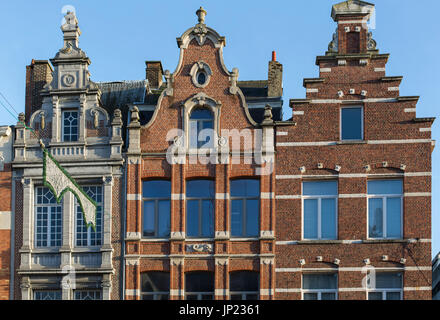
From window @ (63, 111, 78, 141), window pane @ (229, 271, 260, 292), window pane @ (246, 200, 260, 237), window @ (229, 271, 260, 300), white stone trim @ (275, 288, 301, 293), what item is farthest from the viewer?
window @ (63, 111, 78, 141)

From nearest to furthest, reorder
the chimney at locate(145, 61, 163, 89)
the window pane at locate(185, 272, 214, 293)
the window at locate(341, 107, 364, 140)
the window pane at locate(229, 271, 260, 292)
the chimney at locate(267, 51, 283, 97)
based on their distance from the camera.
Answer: the window pane at locate(229, 271, 260, 292)
the window pane at locate(185, 272, 214, 293)
the window at locate(341, 107, 364, 140)
the chimney at locate(267, 51, 283, 97)
the chimney at locate(145, 61, 163, 89)

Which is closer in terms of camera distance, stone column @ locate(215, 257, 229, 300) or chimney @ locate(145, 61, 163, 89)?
stone column @ locate(215, 257, 229, 300)

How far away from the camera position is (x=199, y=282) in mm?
37031

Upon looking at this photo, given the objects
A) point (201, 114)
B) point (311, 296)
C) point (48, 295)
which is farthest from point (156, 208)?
point (311, 296)

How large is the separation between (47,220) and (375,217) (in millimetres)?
10830

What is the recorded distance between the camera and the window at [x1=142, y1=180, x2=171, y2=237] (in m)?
37.5

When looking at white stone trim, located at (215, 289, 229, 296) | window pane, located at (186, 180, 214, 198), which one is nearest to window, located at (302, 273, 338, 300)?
Answer: white stone trim, located at (215, 289, 229, 296)

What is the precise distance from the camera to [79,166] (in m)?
37.9

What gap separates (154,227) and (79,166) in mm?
3247

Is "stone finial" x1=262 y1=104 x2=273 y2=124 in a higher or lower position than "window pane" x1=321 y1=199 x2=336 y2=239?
higher

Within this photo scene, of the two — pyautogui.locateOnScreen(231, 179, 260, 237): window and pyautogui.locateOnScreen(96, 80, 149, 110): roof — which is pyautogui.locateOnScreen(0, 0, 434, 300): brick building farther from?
pyautogui.locateOnScreen(96, 80, 149, 110): roof

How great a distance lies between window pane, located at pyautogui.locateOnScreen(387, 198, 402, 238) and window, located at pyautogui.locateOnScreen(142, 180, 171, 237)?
283 inches

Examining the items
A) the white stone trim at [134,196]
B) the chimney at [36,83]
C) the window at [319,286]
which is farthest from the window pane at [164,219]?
the chimney at [36,83]

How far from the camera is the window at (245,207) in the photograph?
122 ft
